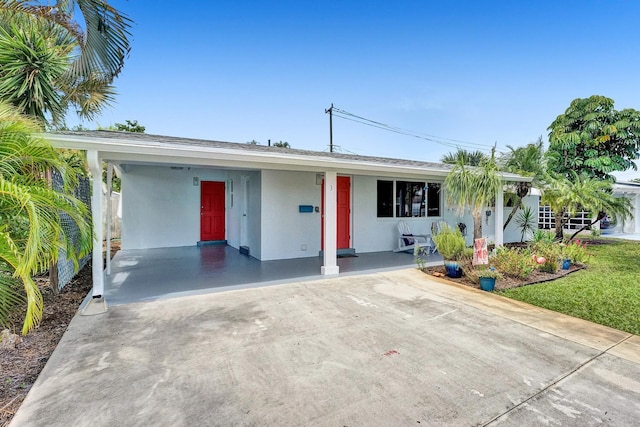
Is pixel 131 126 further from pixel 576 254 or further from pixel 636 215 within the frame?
pixel 636 215

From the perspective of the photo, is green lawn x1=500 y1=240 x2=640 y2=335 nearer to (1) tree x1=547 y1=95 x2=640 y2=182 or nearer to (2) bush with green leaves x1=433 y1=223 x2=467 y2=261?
(2) bush with green leaves x1=433 y1=223 x2=467 y2=261

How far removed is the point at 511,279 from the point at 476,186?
6.83 feet

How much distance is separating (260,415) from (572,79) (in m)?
15.8

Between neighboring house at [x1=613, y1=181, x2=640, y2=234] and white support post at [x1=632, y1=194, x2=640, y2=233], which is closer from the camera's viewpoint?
neighboring house at [x1=613, y1=181, x2=640, y2=234]

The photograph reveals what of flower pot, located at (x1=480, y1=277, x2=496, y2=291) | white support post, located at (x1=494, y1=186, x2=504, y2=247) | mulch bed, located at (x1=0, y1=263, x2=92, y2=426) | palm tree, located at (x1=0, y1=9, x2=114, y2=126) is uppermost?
palm tree, located at (x1=0, y1=9, x2=114, y2=126)

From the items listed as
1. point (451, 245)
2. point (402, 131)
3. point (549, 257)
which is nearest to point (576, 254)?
point (549, 257)

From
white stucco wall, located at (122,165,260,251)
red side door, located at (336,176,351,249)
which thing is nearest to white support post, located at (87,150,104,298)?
white stucco wall, located at (122,165,260,251)

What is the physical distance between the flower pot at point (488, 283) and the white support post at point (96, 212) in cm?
623

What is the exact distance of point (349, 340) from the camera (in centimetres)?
358

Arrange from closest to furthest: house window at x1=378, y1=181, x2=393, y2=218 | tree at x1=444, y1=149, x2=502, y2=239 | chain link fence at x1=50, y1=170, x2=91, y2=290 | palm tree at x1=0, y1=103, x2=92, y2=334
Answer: palm tree at x1=0, y1=103, x2=92, y2=334
chain link fence at x1=50, y1=170, x2=91, y2=290
tree at x1=444, y1=149, x2=502, y2=239
house window at x1=378, y1=181, x2=393, y2=218

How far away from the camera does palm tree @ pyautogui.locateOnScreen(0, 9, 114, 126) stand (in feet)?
14.6

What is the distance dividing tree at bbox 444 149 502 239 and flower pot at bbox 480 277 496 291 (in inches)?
67.1

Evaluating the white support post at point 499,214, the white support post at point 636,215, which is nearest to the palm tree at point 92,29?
the white support post at point 499,214

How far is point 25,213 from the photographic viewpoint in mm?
2738
